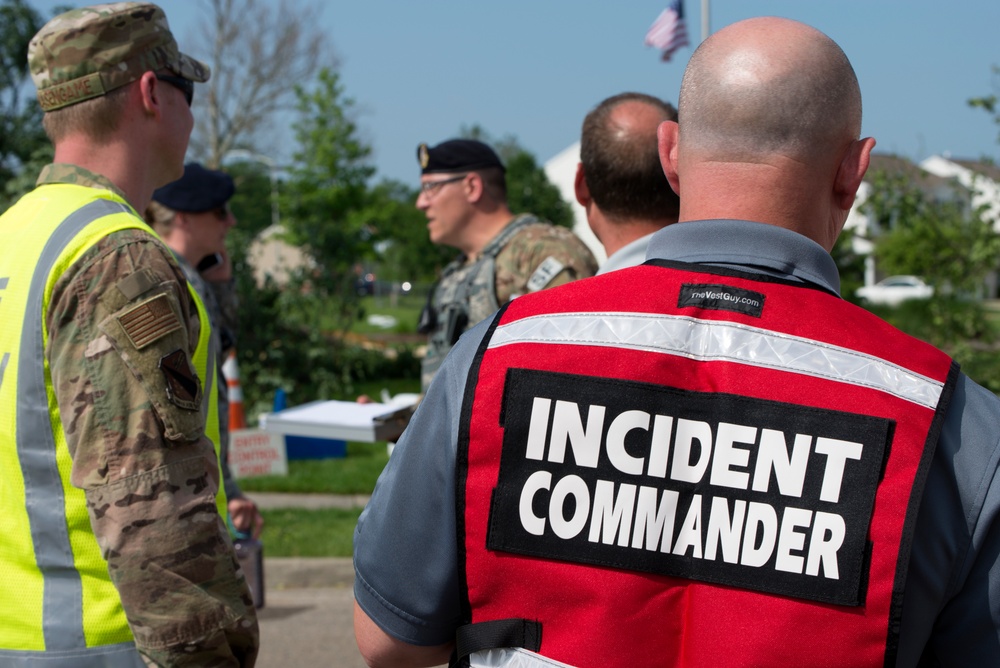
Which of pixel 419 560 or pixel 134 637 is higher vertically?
pixel 419 560

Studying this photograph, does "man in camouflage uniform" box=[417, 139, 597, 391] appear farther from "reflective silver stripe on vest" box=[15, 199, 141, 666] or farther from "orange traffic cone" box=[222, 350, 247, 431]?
"orange traffic cone" box=[222, 350, 247, 431]

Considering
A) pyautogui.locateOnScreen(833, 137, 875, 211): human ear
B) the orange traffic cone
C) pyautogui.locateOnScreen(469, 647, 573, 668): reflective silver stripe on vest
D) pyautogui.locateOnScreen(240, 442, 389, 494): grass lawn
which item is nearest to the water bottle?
pyautogui.locateOnScreen(469, 647, 573, 668): reflective silver stripe on vest

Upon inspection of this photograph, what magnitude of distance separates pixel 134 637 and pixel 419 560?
74 cm

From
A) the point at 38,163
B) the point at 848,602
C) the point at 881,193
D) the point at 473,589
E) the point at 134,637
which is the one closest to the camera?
the point at 848,602

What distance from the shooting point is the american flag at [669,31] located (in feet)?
40.0

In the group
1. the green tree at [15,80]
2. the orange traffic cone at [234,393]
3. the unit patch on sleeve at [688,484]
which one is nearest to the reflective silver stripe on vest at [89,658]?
the unit patch on sleeve at [688,484]

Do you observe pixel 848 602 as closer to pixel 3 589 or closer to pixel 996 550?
pixel 996 550

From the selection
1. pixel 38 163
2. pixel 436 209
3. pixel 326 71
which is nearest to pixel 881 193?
pixel 436 209

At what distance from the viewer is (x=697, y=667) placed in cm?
124

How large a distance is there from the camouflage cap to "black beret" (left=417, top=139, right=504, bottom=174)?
7.44ft

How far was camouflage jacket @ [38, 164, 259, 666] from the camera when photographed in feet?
5.73

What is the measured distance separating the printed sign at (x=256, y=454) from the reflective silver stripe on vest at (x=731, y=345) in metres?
7.26

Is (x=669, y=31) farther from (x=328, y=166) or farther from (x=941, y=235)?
(x=328, y=166)

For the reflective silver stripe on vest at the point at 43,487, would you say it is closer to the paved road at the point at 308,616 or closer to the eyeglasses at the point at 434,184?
the eyeglasses at the point at 434,184
